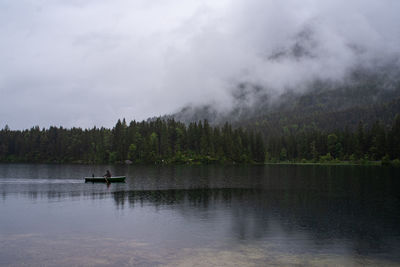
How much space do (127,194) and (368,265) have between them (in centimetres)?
5071

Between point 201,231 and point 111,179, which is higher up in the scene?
point 111,179

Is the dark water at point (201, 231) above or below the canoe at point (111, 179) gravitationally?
below

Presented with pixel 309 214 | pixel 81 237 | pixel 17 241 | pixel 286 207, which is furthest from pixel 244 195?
pixel 17 241

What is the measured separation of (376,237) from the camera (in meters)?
33.1

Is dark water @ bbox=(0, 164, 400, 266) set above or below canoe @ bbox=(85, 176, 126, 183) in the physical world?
below

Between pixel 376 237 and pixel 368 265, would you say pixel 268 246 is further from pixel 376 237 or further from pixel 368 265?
pixel 376 237

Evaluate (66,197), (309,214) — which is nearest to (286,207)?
(309,214)

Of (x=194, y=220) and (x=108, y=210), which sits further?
(x=108, y=210)

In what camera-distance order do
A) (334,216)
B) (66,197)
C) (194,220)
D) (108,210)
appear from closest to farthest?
(194,220), (334,216), (108,210), (66,197)

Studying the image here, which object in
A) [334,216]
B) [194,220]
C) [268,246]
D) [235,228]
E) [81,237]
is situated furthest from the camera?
[334,216]

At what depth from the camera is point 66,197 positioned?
63.0m

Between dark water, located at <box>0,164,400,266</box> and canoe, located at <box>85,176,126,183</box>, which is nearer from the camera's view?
dark water, located at <box>0,164,400,266</box>

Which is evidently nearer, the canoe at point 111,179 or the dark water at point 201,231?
the dark water at point 201,231

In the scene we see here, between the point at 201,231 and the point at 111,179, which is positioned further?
the point at 111,179
